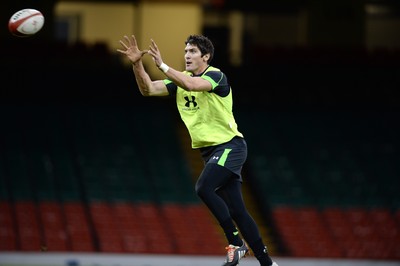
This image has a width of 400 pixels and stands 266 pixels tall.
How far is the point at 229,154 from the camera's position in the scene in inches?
357

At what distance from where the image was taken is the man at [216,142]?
8.91 meters

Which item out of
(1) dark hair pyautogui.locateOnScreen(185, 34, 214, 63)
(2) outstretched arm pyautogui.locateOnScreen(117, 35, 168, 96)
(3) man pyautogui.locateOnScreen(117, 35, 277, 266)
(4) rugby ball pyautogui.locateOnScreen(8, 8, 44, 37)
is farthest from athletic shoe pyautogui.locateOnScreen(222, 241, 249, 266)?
(4) rugby ball pyautogui.locateOnScreen(8, 8, 44, 37)

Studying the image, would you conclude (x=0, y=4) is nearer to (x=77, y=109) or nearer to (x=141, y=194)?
(x=77, y=109)

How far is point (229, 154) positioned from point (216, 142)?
6.7 inches

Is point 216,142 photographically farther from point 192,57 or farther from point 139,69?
point 139,69

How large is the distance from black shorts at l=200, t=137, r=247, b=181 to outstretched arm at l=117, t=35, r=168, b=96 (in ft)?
2.45

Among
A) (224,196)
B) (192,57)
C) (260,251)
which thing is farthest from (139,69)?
(260,251)

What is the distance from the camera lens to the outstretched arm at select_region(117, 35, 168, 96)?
28.8 ft

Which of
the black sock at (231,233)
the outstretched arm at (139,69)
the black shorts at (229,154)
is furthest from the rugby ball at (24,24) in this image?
the black sock at (231,233)

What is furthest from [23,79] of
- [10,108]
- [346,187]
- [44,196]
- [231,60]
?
[346,187]

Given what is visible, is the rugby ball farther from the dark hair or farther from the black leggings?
the black leggings

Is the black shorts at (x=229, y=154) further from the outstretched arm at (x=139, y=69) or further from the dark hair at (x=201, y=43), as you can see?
the dark hair at (x=201, y=43)

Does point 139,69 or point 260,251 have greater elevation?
point 139,69

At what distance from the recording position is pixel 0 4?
21.5 m
